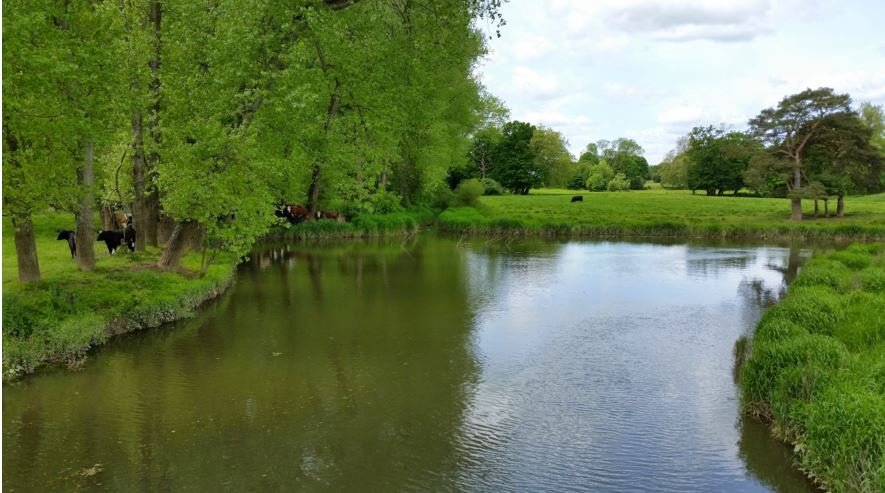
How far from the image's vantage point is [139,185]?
22312 mm

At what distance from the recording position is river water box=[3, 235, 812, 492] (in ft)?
30.3

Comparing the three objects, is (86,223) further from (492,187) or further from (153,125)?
(492,187)

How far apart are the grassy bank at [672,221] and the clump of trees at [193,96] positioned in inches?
886

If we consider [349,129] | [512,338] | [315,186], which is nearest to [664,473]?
[512,338]

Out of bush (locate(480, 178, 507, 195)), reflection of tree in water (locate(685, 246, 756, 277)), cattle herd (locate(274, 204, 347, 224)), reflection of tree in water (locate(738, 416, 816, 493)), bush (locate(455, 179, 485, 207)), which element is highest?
bush (locate(480, 178, 507, 195))

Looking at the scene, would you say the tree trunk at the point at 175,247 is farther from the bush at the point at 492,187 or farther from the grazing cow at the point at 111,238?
the bush at the point at 492,187

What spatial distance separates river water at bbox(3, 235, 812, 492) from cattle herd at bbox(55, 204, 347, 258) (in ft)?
16.2

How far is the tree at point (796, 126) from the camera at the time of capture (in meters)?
45.4

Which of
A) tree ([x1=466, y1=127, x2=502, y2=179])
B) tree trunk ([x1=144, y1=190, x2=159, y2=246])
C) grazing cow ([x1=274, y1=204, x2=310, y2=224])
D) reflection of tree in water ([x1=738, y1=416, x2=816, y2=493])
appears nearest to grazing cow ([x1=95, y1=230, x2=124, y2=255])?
tree trunk ([x1=144, y1=190, x2=159, y2=246])

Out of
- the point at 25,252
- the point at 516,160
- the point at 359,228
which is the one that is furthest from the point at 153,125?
the point at 516,160

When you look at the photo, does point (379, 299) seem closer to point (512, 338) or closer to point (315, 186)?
point (512, 338)

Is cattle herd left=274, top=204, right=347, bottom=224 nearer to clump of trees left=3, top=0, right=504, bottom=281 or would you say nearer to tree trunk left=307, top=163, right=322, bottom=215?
tree trunk left=307, top=163, right=322, bottom=215

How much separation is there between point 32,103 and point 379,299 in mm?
11613

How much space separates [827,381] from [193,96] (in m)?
17.0
